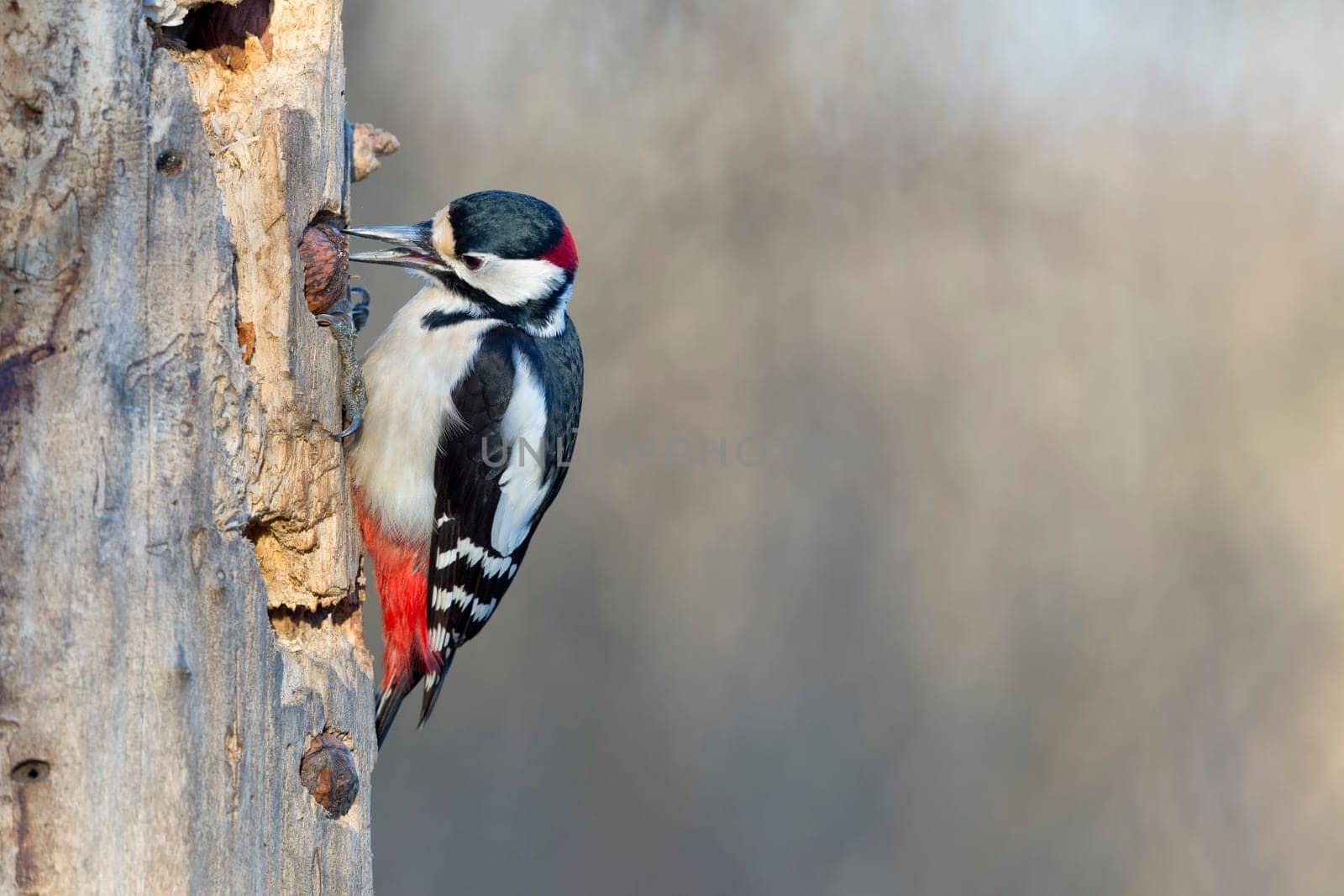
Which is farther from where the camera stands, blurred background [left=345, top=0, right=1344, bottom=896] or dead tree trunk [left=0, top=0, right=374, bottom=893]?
blurred background [left=345, top=0, right=1344, bottom=896]

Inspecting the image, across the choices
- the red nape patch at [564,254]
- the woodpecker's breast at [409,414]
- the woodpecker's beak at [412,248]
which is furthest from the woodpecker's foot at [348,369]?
the red nape patch at [564,254]

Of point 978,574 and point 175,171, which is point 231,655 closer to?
point 175,171

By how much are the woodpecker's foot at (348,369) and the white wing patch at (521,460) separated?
0.30 m

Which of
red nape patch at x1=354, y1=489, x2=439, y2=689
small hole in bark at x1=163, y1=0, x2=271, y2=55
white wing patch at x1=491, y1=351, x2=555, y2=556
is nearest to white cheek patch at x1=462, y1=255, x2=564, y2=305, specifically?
white wing patch at x1=491, y1=351, x2=555, y2=556

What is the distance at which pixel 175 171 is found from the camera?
1.70m

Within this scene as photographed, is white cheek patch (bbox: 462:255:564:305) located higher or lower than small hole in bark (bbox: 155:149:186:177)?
lower

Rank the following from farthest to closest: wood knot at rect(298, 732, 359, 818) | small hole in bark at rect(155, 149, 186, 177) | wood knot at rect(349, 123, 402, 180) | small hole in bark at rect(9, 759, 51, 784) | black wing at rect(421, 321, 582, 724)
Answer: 1. black wing at rect(421, 321, 582, 724)
2. wood knot at rect(349, 123, 402, 180)
3. wood knot at rect(298, 732, 359, 818)
4. small hole in bark at rect(155, 149, 186, 177)
5. small hole in bark at rect(9, 759, 51, 784)

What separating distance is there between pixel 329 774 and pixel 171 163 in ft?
2.89

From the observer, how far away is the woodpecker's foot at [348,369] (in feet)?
7.50

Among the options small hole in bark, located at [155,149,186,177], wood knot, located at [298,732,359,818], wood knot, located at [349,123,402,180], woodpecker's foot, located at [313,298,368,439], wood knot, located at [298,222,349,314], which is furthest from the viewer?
wood knot, located at [349,123,402,180]

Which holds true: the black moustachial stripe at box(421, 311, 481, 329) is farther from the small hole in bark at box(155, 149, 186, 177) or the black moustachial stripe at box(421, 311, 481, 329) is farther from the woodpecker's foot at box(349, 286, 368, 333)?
the small hole in bark at box(155, 149, 186, 177)

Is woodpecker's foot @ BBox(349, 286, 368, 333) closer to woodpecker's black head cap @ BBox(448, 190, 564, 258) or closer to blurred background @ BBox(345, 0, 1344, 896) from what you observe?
woodpecker's black head cap @ BBox(448, 190, 564, 258)

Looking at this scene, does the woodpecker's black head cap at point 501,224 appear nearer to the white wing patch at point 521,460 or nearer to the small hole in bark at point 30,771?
the white wing patch at point 521,460

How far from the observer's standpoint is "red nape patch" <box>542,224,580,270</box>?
8.77ft
